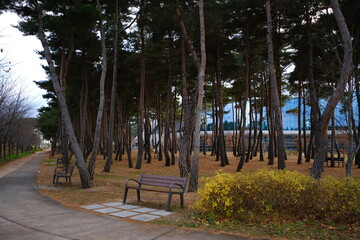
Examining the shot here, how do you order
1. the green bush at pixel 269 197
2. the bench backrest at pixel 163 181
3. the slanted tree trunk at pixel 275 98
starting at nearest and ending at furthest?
the green bush at pixel 269 197 < the bench backrest at pixel 163 181 < the slanted tree trunk at pixel 275 98

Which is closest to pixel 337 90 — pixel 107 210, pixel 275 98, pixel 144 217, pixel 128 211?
pixel 275 98

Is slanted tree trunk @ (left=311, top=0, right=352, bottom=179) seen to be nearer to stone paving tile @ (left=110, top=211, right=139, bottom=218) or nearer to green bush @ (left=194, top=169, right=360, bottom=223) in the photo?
green bush @ (left=194, top=169, right=360, bottom=223)

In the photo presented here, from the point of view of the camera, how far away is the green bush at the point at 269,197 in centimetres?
593

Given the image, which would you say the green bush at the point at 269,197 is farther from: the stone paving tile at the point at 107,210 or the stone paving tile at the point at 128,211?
the stone paving tile at the point at 107,210

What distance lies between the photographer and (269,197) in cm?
623

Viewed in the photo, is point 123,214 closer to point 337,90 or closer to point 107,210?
point 107,210

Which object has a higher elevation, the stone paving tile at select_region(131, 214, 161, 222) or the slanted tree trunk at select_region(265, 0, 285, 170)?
the slanted tree trunk at select_region(265, 0, 285, 170)

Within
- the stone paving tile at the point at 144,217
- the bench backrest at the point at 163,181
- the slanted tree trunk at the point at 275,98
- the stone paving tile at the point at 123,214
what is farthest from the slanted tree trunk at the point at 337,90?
the stone paving tile at the point at 123,214

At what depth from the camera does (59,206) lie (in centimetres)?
788

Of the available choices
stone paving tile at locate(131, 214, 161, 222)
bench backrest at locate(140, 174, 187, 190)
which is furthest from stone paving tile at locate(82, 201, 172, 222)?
bench backrest at locate(140, 174, 187, 190)

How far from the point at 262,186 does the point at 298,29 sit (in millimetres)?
14786

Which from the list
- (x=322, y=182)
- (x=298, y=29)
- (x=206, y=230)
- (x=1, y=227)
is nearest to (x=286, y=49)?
(x=298, y=29)

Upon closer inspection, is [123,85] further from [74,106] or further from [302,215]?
[302,215]

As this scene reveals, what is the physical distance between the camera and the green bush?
19.4ft
